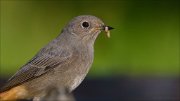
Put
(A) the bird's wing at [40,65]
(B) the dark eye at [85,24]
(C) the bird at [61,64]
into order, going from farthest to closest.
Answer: (B) the dark eye at [85,24] → (A) the bird's wing at [40,65] → (C) the bird at [61,64]

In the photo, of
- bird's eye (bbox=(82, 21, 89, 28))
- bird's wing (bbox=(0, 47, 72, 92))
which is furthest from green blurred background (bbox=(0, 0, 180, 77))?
bird's wing (bbox=(0, 47, 72, 92))

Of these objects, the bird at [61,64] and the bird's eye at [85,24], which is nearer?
the bird at [61,64]

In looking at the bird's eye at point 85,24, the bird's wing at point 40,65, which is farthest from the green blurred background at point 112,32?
the bird's wing at point 40,65

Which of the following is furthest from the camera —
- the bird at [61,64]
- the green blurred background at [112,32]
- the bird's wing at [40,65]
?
the green blurred background at [112,32]

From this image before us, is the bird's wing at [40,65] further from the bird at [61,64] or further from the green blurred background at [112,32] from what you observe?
the green blurred background at [112,32]

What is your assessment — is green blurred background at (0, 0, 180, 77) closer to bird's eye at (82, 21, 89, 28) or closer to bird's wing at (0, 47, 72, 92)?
bird's eye at (82, 21, 89, 28)

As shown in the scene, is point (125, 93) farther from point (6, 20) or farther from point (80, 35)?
point (6, 20)

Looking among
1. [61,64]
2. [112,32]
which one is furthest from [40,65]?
[112,32]
